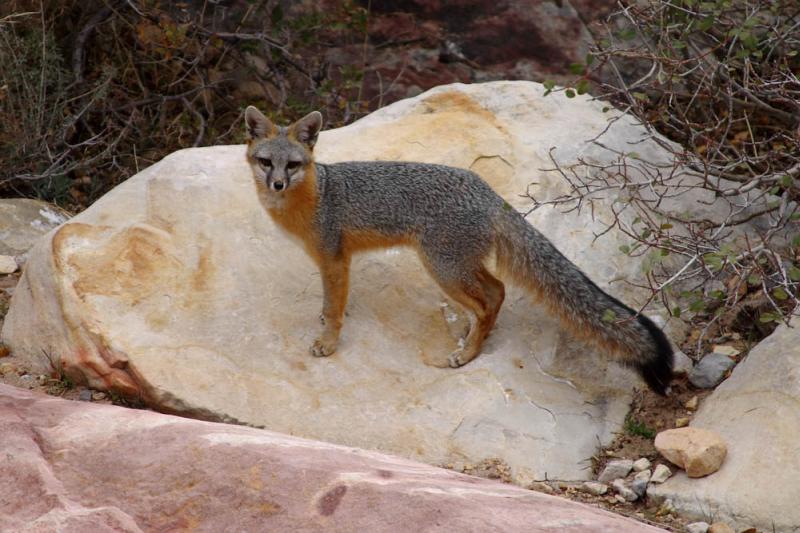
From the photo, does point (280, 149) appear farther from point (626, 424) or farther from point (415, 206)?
point (626, 424)

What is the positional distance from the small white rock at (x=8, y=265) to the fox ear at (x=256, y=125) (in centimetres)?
208

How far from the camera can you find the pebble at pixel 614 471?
4410 millimetres

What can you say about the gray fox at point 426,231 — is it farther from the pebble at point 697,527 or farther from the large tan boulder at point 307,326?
the pebble at point 697,527

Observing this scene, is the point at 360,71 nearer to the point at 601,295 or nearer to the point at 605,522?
the point at 601,295

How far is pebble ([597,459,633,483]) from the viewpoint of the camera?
4.41 m

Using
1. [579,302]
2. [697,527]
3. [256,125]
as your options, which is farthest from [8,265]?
[697,527]

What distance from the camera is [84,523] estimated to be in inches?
112

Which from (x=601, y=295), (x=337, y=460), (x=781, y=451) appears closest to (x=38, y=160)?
(x=601, y=295)

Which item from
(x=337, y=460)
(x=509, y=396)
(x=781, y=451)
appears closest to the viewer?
(x=337, y=460)

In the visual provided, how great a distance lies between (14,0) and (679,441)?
586cm

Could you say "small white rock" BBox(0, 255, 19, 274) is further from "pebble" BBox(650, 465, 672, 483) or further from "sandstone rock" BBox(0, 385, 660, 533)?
"pebble" BBox(650, 465, 672, 483)

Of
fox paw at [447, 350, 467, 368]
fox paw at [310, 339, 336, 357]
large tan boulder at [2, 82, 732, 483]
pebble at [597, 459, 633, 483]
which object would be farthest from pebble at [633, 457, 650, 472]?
fox paw at [310, 339, 336, 357]

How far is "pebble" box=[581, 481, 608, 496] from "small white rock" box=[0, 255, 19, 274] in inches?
158

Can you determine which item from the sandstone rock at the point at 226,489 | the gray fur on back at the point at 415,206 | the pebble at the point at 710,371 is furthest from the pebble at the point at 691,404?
the sandstone rock at the point at 226,489
